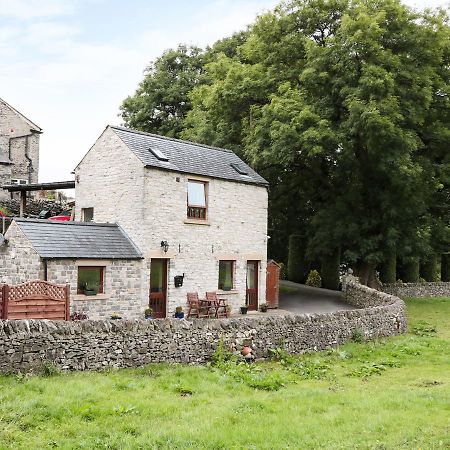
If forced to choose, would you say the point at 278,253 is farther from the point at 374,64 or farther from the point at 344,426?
the point at 344,426

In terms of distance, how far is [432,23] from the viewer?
2859 centimetres

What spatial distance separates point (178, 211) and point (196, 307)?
3891 mm

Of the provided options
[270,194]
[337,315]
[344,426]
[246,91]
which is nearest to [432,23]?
[246,91]

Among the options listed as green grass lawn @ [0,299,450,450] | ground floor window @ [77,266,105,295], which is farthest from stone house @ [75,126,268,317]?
green grass lawn @ [0,299,450,450]

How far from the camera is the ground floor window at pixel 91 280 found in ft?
59.9

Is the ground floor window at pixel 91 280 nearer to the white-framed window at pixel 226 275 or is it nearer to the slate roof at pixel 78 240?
the slate roof at pixel 78 240

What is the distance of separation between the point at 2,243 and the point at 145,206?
16.9 ft

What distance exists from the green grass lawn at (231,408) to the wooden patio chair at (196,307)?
7.37 m

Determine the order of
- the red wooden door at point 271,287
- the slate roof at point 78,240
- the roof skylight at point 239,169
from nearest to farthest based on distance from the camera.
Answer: the slate roof at point 78,240 < the roof skylight at point 239,169 < the red wooden door at point 271,287

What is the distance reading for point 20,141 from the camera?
Result: 44688 mm

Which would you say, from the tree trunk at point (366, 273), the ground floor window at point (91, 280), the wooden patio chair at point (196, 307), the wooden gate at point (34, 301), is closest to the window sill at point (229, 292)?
the wooden patio chair at point (196, 307)

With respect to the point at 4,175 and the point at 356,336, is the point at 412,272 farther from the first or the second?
the point at 4,175

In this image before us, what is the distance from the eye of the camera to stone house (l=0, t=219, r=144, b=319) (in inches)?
687

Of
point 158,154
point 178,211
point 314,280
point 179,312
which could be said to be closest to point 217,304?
point 179,312
